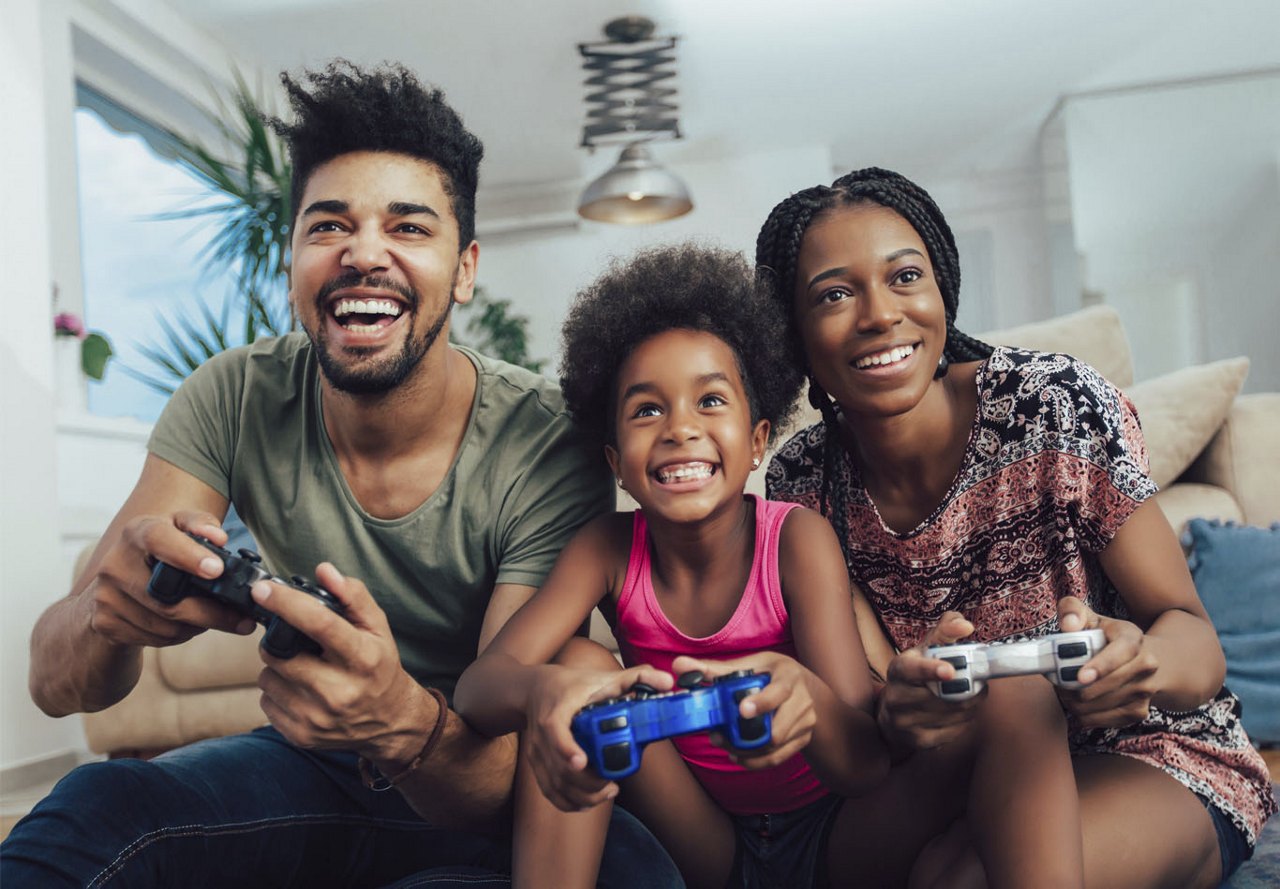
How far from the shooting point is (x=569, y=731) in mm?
897

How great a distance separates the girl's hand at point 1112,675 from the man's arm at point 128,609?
2.47 feet

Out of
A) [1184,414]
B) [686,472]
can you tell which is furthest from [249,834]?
[1184,414]

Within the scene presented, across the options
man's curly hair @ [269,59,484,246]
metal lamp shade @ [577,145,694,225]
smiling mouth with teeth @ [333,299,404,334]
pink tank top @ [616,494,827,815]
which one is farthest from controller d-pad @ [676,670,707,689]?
metal lamp shade @ [577,145,694,225]

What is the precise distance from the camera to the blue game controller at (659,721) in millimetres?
839

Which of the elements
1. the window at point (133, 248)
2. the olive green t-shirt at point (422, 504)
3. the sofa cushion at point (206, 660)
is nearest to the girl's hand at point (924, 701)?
the olive green t-shirt at point (422, 504)

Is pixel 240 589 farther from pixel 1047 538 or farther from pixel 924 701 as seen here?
pixel 1047 538

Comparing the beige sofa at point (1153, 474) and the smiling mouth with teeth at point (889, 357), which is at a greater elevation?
the smiling mouth with teeth at point (889, 357)

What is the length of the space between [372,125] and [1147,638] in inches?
42.7

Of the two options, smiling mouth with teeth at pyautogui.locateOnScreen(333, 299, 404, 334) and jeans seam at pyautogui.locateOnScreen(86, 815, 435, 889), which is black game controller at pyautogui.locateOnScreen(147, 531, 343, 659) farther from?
smiling mouth with teeth at pyautogui.locateOnScreen(333, 299, 404, 334)

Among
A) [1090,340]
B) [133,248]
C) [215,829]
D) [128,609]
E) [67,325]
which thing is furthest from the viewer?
[133,248]

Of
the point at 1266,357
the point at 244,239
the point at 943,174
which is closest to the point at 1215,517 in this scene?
the point at 244,239

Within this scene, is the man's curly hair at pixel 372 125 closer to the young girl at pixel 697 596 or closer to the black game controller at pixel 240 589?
the young girl at pixel 697 596

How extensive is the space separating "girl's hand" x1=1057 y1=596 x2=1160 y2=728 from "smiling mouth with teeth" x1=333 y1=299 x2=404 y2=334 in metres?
0.85

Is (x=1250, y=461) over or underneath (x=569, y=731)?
over
